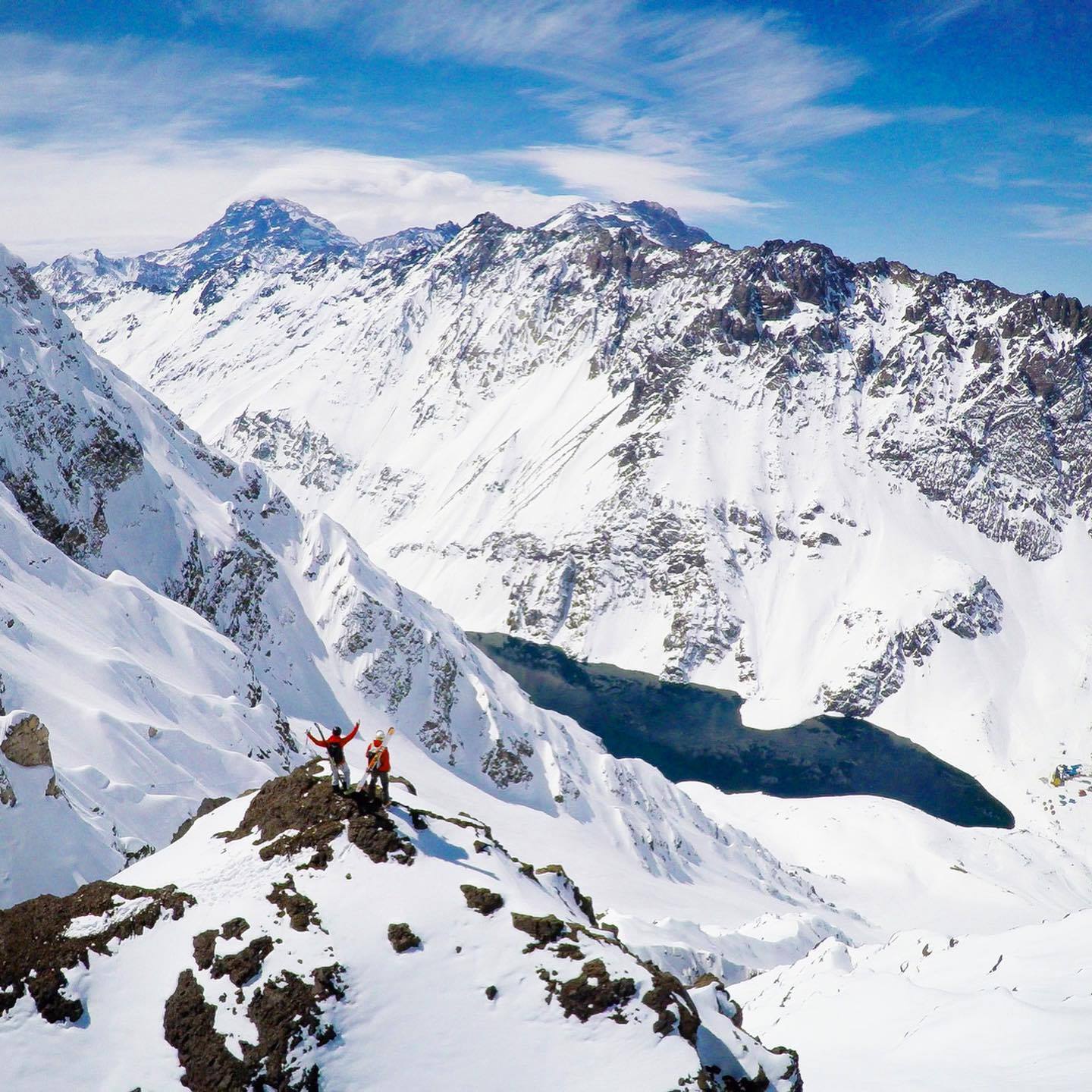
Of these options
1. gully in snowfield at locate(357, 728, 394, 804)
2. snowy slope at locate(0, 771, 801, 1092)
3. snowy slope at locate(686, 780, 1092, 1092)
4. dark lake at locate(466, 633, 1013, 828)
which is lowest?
dark lake at locate(466, 633, 1013, 828)

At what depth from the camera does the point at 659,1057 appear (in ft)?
58.9

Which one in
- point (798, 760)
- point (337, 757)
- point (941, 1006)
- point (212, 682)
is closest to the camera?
point (337, 757)

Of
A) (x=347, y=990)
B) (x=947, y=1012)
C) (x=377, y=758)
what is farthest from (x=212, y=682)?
(x=947, y=1012)

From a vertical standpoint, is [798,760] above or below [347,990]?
below

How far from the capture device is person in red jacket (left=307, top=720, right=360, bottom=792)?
A: 2203cm

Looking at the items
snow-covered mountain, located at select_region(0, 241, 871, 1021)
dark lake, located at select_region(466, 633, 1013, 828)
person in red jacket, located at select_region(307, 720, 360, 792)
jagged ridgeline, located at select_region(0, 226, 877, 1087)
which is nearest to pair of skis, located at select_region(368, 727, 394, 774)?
person in red jacket, located at select_region(307, 720, 360, 792)

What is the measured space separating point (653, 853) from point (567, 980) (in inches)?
3458

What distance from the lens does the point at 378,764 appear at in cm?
2233

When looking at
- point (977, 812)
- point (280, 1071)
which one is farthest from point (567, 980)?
point (977, 812)

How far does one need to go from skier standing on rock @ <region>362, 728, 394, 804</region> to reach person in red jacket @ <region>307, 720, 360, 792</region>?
0.70 metres

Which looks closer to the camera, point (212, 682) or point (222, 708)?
point (222, 708)

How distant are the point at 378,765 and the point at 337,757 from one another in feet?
3.78

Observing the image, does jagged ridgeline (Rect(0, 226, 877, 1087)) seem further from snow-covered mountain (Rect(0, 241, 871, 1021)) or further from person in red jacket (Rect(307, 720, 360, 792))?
person in red jacket (Rect(307, 720, 360, 792))

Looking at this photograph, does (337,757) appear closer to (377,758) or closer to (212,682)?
(377,758)
